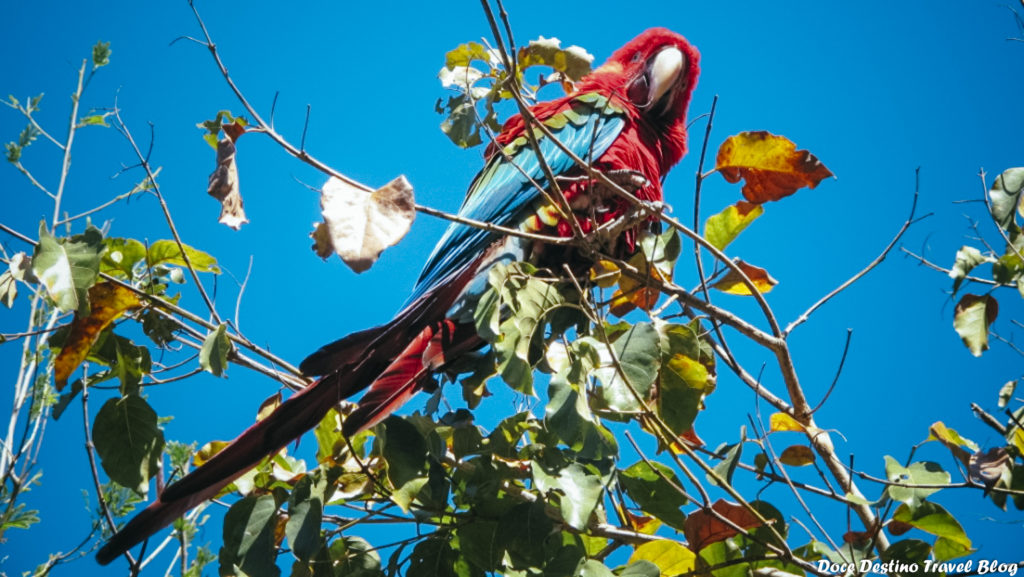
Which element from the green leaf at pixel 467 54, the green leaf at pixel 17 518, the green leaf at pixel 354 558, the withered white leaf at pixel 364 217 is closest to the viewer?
the withered white leaf at pixel 364 217

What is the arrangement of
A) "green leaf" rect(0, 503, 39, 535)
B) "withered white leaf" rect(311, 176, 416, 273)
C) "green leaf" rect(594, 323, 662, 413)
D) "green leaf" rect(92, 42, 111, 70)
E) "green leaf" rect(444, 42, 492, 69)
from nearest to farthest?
1. "withered white leaf" rect(311, 176, 416, 273)
2. "green leaf" rect(594, 323, 662, 413)
3. "green leaf" rect(444, 42, 492, 69)
4. "green leaf" rect(0, 503, 39, 535)
5. "green leaf" rect(92, 42, 111, 70)

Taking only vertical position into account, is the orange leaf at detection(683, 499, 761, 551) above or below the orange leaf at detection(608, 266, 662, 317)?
below

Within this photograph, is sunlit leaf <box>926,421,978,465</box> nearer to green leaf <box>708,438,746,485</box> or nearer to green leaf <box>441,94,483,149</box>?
green leaf <box>708,438,746,485</box>

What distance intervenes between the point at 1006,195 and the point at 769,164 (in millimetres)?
364

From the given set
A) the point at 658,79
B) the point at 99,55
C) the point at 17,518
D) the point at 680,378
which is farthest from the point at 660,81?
the point at 17,518

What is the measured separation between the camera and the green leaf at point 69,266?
98 centimetres

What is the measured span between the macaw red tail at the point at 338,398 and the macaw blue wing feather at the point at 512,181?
210mm

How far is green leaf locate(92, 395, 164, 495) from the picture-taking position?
1.12m

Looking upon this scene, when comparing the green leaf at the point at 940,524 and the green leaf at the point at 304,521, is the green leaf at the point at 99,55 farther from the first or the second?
the green leaf at the point at 940,524

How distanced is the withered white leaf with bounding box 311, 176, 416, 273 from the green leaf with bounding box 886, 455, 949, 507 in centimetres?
75

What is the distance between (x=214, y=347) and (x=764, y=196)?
866mm

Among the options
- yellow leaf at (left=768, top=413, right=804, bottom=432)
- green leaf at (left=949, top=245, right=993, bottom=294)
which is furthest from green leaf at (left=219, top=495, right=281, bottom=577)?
green leaf at (left=949, top=245, right=993, bottom=294)

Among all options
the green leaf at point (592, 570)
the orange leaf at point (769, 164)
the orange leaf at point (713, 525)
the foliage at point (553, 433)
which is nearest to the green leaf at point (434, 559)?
the foliage at point (553, 433)

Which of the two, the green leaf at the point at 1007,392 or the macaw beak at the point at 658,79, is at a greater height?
the macaw beak at the point at 658,79
